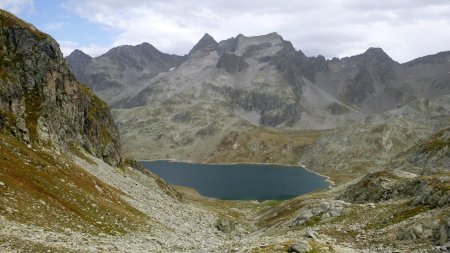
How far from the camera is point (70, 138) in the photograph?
Answer: 9094cm

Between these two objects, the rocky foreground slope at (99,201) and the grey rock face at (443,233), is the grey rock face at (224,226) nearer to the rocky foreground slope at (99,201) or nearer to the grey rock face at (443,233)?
the rocky foreground slope at (99,201)

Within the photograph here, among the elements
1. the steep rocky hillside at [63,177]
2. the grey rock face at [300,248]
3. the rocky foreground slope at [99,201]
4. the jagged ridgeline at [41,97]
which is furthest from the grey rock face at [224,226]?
the grey rock face at [300,248]

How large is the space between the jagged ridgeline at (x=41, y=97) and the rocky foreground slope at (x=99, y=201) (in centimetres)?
21

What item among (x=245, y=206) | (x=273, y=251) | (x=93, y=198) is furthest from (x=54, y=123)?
(x=245, y=206)

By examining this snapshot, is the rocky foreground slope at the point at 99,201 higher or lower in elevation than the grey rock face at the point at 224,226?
higher

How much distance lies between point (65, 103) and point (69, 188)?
43.3 meters

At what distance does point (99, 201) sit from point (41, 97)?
31.8m

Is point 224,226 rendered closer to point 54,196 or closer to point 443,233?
point 54,196

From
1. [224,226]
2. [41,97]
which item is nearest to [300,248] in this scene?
[224,226]

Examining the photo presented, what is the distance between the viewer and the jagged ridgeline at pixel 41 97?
235 ft

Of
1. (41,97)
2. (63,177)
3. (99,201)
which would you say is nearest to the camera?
(99,201)

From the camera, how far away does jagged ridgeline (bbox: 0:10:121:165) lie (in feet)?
235

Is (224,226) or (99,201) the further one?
(224,226)

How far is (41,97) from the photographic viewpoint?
8150cm
